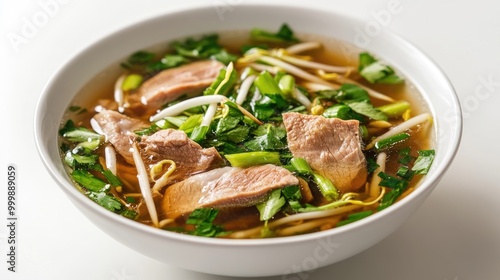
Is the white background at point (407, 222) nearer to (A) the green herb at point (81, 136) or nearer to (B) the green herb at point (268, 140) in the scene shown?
(A) the green herb at point (81, 136)

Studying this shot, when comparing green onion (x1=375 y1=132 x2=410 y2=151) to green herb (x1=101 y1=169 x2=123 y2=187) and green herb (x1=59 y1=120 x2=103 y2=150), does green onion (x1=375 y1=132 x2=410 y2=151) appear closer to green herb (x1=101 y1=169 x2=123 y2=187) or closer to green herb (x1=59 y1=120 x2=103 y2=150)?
green herb (x1=101 y1=169 x2=123 y2=187)

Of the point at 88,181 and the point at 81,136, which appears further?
the point at 81,136

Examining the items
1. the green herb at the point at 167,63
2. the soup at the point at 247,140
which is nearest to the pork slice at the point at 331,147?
the soup at the point at 247,140

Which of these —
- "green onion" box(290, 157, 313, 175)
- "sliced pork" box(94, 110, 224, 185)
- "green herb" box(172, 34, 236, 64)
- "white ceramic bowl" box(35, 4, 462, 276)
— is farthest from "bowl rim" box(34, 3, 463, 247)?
"green herb" box(172, 34, 236, 64)

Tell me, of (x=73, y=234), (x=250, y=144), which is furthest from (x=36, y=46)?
(x=250, y=144)

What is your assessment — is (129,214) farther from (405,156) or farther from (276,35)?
(276,35)

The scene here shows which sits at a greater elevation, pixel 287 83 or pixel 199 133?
pixel 287 83

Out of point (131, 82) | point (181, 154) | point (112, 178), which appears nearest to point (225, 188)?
point (181, 154)

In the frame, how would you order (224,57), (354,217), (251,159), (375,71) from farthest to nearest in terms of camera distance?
1. (224,57)
2. (375,71)
3. (251,159)
4. (354,217)

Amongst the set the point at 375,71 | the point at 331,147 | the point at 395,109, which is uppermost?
the point at 375,71
